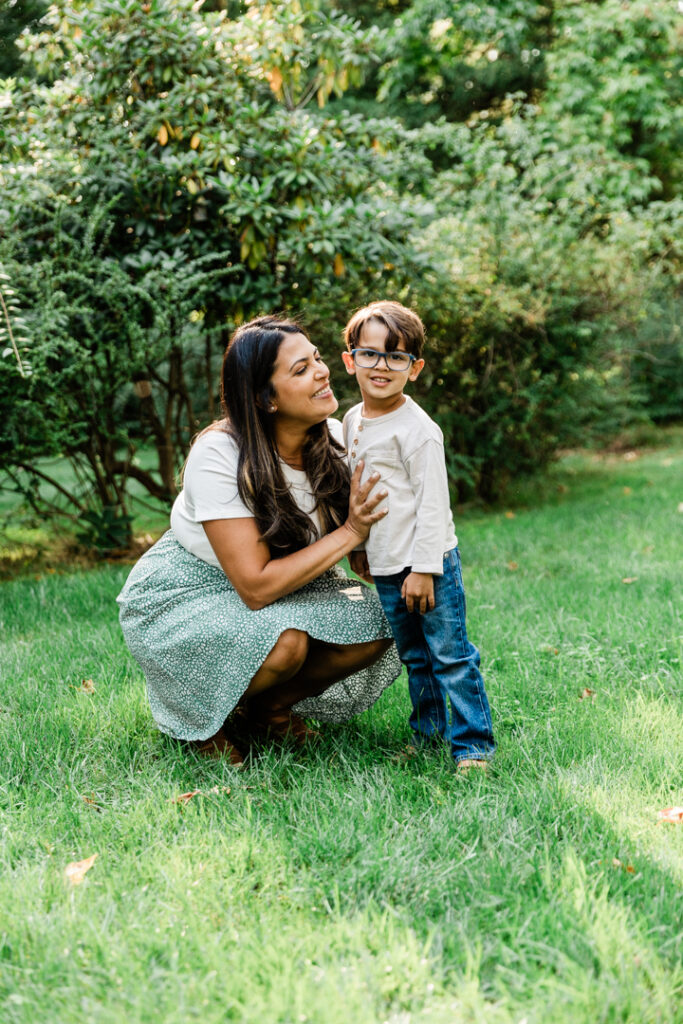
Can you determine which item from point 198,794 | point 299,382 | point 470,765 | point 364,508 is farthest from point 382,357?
point 198,794

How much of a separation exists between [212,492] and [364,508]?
47cm

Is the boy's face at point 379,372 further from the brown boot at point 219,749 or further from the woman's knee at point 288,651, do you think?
the brown boot at point 219,749

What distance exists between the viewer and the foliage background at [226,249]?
5113 millimetres

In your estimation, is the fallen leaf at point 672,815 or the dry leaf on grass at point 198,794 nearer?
the fallen leaf at point 672,815

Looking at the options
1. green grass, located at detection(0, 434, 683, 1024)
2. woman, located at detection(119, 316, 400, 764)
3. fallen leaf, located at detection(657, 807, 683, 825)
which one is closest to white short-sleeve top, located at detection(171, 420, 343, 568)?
woman, located at detection(119, 316, 400, 764)

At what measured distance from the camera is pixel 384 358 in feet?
8.34

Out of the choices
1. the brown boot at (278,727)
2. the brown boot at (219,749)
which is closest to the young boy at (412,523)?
the brown boot at (278,727)

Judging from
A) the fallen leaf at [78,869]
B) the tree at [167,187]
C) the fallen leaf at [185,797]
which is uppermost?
the tree at [167,187]

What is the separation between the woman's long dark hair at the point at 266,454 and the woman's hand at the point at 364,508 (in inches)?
8.9

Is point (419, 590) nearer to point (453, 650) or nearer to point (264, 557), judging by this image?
point (453, 650)

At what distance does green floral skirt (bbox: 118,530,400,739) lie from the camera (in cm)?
265

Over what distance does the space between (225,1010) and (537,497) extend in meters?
6.75

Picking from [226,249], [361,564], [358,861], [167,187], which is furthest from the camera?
[226,249]

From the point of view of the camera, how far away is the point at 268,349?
271cm
